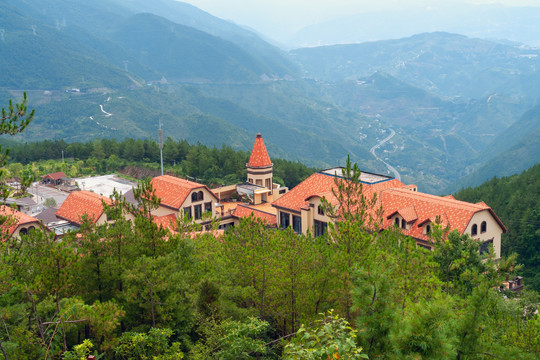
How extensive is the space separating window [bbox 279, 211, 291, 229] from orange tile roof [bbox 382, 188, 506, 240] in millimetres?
8701

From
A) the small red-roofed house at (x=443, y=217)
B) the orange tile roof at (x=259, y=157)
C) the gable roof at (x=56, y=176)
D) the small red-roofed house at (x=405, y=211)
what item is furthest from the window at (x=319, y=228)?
the gable roof at (x=56, y=176)

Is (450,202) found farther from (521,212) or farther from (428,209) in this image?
(521,212)

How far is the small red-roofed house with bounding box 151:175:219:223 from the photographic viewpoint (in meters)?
49.2

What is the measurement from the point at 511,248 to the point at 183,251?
4039 cm

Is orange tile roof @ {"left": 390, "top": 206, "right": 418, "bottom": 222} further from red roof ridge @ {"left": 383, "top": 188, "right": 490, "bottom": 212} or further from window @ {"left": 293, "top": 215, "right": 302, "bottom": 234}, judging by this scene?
window @ {"left": 293, "top": 215, "right": 302, "bottom": 234}

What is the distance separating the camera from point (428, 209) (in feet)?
129

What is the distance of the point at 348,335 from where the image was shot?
1395 cm

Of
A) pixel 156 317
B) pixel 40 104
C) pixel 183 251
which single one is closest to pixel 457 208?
pixel 183 251

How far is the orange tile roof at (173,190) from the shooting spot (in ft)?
161

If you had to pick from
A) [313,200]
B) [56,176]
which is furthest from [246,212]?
[56,176]

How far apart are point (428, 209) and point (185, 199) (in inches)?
826

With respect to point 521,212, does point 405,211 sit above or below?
above

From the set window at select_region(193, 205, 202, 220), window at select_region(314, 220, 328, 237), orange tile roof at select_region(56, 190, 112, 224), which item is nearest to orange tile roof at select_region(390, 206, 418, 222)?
window at select_region(314, 220, 328, 237)

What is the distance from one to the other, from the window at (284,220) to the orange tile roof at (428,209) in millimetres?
8701
